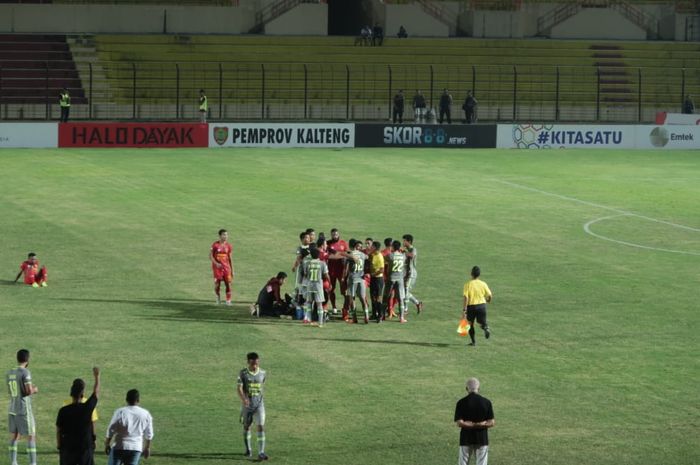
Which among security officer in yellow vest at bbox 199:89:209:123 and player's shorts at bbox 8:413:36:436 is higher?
security officer in yellow vest at bbox 199:89:209:123

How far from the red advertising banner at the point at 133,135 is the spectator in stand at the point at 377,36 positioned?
16681 mm

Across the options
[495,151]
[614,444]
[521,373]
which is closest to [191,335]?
[521,373]

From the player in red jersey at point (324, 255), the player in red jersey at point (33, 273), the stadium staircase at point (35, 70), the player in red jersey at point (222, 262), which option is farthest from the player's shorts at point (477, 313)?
the stadium staircase at point (35, 70)

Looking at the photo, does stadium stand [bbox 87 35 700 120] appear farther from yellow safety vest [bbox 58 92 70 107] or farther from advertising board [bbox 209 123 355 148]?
yellow safety vest [bbox 58 92 70 107]

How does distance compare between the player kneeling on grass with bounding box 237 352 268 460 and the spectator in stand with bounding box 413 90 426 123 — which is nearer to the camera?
the player kneeling on grass with bounding box 237 352 268 460

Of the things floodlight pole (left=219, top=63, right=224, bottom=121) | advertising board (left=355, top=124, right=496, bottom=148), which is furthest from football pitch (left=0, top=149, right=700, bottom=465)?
floodlight pole (left=219, top=63, right=224, bottom=121)

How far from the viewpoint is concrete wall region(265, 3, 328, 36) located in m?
76.4

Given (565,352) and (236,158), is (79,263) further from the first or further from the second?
(236,158)

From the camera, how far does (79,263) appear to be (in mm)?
34438

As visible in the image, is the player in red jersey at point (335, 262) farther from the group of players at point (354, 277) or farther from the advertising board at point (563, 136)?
the advertising board at point (563, 136)

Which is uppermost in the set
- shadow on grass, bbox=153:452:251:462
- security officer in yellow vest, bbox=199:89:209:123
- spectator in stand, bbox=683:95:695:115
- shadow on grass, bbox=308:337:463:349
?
spectator in stand, bbox=683:95:695:115

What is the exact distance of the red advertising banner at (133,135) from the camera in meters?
59.7

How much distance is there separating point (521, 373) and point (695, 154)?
44.5m

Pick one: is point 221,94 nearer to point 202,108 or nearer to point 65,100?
point 202,108
